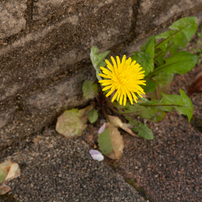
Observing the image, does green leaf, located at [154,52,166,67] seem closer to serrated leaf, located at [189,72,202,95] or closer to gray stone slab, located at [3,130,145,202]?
serrated leaf, located at [189,72,202,95]

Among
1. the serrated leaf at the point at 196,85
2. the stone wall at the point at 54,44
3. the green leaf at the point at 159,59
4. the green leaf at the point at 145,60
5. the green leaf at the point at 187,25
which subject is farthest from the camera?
the serrated leaf at the point at 196,85

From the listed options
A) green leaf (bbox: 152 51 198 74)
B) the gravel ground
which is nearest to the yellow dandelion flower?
green leaf (bbox: 152 51 198 74)

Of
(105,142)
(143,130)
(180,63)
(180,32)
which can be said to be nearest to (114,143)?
(105,142)

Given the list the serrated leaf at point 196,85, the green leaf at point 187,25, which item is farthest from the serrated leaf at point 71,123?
the serrated leaf at point 196,85

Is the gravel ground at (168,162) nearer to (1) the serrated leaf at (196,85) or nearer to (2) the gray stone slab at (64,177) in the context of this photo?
(2) the gray stone slab at (64,177)

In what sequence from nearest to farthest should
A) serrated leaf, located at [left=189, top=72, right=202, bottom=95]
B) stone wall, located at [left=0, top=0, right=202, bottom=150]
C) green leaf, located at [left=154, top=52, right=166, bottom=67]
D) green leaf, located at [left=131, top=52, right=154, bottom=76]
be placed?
stone wall, located at [left=0, top=0, right=202, bottom=150] < green leaf, located at [left=131, top=52, right=154, bottom=76] < green leaf, located at [left=154, top=52, right=166, bottom=67] < serrated leaf, located at [left=189, top=72, right=202, bottom=95]

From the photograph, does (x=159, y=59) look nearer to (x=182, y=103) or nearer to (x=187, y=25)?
(x=187, y=25)
